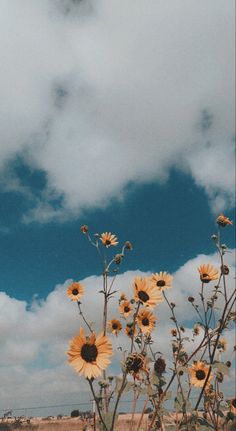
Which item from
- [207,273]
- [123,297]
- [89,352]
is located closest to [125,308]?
[123,297]

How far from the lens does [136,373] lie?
14.2 feet

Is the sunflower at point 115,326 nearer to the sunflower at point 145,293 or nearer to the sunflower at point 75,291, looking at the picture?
the sunflower at point 75,291

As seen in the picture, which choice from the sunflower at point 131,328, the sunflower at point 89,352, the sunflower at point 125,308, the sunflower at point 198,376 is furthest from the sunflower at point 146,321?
the sunflower at point 89,352

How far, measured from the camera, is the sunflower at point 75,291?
7248 mm

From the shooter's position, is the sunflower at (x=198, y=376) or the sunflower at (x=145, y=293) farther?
the sunflower at (x=198, y=376)

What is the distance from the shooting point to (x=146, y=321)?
575 centimetres

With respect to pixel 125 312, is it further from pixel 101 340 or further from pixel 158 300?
pixel 101 340

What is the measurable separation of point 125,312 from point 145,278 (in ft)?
5.46

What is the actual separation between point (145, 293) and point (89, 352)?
139 cm

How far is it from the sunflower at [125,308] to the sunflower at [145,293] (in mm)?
1362

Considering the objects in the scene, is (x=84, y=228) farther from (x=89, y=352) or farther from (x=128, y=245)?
(x=89, y=352)

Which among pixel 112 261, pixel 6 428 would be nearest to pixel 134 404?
pixel 112 261

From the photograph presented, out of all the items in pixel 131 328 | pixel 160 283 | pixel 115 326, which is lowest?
pixel 131 328

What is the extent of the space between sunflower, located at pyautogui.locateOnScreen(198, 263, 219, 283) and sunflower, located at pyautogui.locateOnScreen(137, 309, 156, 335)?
0.83 m
